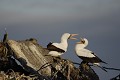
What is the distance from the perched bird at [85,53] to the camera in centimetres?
2045

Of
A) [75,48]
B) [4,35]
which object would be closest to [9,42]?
[4,35]

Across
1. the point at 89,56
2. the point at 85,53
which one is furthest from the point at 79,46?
the point at 89,56

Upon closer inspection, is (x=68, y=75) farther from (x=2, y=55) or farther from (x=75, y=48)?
(x=2, y=55)

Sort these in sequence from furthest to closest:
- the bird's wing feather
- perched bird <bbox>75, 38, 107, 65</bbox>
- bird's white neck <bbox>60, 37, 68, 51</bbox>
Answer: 1. bird's white neck <bbox>60, 37, 68, 51</bbox>
2. the bird's wing feather
3. perched bird <bbox>75, 38, 107, 65</bbox>

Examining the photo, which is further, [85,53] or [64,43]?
[64,43]

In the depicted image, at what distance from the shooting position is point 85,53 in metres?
20.9

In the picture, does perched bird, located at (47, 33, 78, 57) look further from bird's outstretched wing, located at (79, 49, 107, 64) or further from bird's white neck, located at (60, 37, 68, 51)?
bird's outstretched wing, located at (79, 49, 107, 64)

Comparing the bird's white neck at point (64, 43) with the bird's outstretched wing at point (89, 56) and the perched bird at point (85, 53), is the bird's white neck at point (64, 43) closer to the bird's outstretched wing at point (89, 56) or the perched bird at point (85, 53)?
the perched bird at point (85, 53)

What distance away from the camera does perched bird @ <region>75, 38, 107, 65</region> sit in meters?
20.5

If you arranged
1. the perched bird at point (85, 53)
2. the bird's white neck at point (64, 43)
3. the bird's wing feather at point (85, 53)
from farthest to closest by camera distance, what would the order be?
the bird's white neck at point (64, 43) → the bird's wing feather at point (85, 53) → the perched bird at point (85, 53)

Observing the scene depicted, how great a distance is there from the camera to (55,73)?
19.1 m

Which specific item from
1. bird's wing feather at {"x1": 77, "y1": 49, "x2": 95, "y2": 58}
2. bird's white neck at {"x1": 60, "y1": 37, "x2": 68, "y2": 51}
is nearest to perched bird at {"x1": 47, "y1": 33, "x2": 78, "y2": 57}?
bird's white neck at {"x1": 60, "y1": 37, "x2": 68, "y2": 51}

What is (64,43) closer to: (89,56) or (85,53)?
(85,53)

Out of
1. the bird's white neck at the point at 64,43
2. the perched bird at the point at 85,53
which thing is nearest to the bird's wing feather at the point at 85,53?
the perched bird at the point at 85,53
